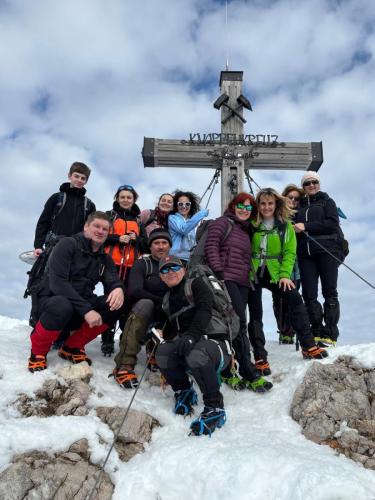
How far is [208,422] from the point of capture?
401 cm

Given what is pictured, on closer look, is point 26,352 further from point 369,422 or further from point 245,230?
point 369,422

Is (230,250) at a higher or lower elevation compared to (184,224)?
lower

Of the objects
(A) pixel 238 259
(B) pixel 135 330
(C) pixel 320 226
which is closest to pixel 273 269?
(A) pixel 238 259

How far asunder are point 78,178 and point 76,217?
62 cm

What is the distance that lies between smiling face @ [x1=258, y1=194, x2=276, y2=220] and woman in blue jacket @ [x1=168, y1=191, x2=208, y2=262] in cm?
88

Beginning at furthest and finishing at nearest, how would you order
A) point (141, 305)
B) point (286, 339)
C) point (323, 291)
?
point (286, 339) < point (323, 291) < point (141, 305)

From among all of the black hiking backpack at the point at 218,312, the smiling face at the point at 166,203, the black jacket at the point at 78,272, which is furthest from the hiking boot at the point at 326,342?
the smiling face at the point at 166,203

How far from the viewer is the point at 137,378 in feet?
16.2

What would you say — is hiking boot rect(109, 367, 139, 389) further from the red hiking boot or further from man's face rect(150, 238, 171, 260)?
man's face rect(150, 238, 171, 260)

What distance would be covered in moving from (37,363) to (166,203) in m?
3.33

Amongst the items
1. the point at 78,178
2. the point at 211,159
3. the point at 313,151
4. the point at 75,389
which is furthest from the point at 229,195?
the point at 75,389

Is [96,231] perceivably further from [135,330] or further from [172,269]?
[135,330]

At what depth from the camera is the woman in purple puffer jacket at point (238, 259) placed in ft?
16.6

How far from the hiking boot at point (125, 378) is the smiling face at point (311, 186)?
3.99 metres
